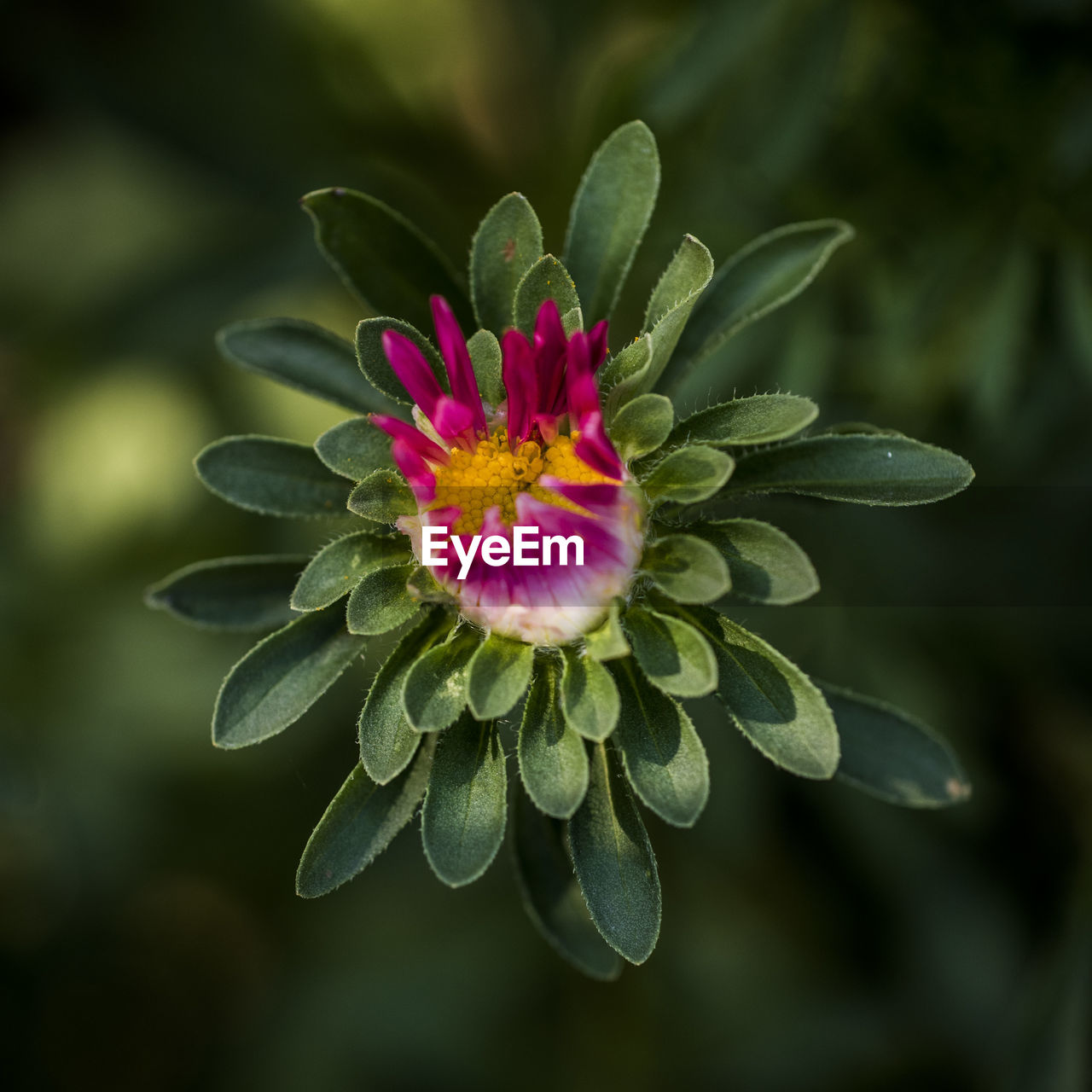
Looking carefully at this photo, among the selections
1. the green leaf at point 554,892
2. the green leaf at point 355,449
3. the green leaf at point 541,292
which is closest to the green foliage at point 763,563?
the green leaf at point 541,292

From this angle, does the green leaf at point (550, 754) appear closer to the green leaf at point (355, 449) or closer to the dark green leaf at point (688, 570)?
the dark green leaf at point (688, 570)

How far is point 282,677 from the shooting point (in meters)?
1.93

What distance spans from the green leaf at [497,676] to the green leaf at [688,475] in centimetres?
33

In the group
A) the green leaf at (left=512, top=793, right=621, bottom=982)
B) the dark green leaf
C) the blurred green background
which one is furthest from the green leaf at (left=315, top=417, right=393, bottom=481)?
the blurred green background

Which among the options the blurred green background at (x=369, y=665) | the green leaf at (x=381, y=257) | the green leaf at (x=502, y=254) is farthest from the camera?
the blurred green background at (x=369, y=665)

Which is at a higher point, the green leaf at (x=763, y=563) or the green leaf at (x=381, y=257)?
the green leaf at (x=381, y=257)

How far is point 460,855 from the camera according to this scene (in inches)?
68.8

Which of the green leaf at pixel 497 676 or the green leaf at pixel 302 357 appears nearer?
the green leaf at pixel 497 676

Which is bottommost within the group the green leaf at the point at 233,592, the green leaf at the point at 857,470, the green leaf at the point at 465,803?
the green leaf at the point at 465,803

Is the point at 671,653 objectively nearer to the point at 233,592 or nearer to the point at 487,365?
the point at 487,365

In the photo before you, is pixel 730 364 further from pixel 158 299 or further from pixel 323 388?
pixel 158 299

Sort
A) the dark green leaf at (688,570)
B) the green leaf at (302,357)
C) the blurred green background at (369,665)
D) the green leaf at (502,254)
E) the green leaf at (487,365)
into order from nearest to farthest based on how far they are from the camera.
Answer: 1. the dark green leaf at (688,570)
2. the green leaf at (487,365)
3. the green leaf at (502,254)
4. the green leaf at (302,357)
5. the blurred green background at (369,665)

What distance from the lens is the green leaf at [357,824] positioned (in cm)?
181

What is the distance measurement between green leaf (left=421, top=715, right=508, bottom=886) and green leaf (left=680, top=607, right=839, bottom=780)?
386mm
